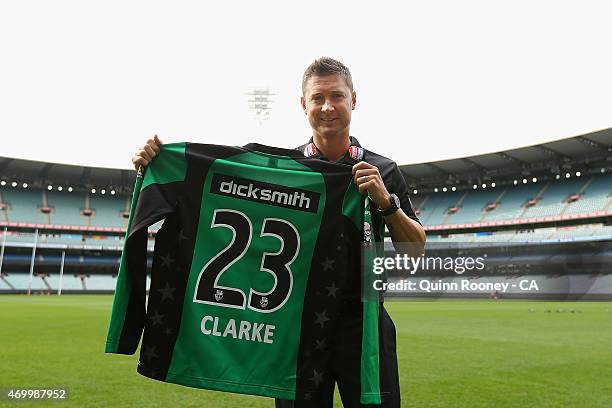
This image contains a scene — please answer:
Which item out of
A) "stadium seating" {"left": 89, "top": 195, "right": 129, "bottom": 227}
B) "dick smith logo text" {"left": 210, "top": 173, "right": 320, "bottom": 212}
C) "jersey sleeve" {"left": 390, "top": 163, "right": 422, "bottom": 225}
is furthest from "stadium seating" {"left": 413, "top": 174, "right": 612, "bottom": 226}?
"dick smith logo text" {"left": 210, "top": 173, "right": 320, "bottom": 212}

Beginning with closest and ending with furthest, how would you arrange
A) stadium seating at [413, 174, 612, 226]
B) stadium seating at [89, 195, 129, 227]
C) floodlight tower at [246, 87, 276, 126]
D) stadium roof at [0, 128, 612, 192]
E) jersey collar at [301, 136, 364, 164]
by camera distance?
jersey collar at [301, 136, 364, 164] < stadium roof at [0, 128, 612, 192] < stadium seating at [413, 174, 612, 226] < floodlight tower at [246, 87, 276, 126] < stadium seating at [89, 195, 129, 227]

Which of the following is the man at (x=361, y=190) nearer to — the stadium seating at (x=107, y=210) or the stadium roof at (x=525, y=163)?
the stadium roof at (x=525, y=163)

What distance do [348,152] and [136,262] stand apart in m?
1.24

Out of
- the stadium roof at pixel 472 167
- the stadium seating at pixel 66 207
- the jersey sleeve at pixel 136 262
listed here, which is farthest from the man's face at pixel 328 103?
the stadium seating at pixel 66 207

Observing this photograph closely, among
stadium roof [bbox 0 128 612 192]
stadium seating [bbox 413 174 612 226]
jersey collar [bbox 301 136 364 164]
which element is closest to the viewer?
jersey collar [bbox 301 136 364 164]

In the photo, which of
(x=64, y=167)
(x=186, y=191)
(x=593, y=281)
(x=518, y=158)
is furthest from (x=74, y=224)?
(x=186, y=191)

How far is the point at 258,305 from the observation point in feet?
8.23

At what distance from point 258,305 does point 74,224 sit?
49850 mm

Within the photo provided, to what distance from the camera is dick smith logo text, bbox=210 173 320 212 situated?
2.59m

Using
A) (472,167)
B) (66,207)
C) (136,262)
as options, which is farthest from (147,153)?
(66,207)

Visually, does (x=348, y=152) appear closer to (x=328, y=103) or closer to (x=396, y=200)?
(x=328, y=103)

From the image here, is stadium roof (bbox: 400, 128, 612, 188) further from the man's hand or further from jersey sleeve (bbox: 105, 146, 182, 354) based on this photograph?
jersey sleeve (bbox: 105, 146, 182, 354)

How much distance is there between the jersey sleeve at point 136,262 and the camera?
2.43 meters

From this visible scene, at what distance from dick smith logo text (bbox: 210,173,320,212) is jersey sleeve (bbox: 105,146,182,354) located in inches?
9.0
